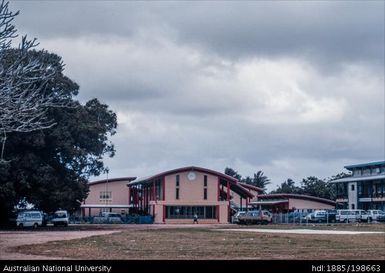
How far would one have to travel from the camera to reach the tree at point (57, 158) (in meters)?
53.4

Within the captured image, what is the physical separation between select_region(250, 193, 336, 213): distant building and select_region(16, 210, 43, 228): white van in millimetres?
47517

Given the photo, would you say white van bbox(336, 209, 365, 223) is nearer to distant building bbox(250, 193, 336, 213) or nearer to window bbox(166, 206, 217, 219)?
window bbox(166, 206, 217, 219)

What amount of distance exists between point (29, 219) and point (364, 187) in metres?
54.2

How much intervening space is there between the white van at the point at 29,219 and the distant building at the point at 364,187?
49002mm

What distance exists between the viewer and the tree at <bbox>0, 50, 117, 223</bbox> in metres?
→ 53.4

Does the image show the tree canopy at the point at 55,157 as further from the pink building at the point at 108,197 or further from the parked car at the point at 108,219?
the pink building at the point at 108,197

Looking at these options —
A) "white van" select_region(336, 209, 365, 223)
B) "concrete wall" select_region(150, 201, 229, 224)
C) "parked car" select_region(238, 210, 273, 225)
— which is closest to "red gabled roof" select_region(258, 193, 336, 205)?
"concrete wall" select_region(150, 201, 229, 224)

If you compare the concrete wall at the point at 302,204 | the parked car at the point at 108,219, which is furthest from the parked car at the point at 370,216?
the parked car at the point at 108,219

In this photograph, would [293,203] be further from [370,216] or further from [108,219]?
[108,219]

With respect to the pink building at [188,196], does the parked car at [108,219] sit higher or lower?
lower
